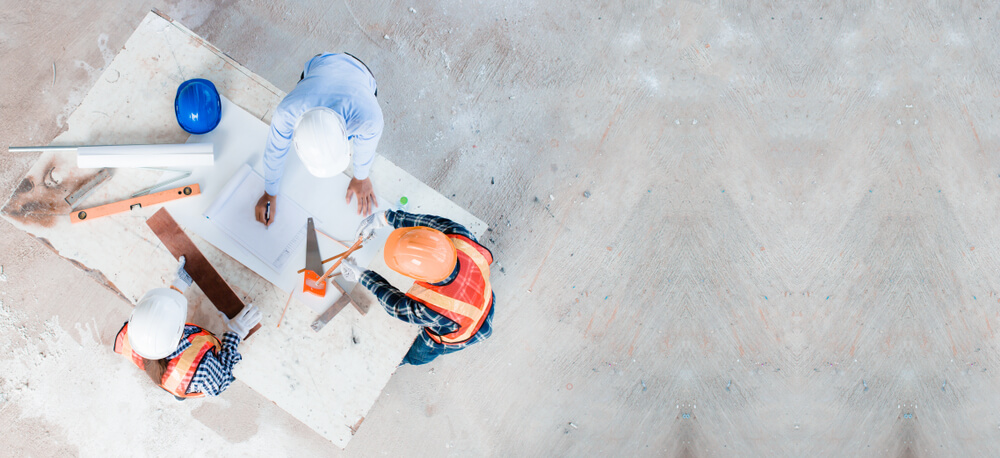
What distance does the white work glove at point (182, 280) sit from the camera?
2.37 metres

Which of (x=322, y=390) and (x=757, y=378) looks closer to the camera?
(x=322, y=390)

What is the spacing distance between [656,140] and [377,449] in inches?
117

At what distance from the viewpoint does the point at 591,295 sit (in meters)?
3.33

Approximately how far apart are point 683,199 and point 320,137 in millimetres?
2537

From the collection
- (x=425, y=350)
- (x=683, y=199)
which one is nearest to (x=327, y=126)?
(x=425, y=350)

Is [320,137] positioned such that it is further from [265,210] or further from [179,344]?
[179,344]

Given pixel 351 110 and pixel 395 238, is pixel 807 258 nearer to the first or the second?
pixel 395 238

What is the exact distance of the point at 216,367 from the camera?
2.31 m

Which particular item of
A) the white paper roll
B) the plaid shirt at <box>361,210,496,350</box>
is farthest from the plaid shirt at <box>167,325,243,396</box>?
the white paper roll

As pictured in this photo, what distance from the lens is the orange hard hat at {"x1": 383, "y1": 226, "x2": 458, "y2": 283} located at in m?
2.02

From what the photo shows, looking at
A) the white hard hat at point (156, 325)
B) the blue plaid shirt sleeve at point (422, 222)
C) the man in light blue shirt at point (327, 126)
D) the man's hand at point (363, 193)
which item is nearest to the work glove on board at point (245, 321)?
the white hard hat at point (156, 325)

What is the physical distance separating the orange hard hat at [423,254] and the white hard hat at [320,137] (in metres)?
0.46

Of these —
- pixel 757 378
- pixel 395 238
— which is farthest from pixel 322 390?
pixel 757 378

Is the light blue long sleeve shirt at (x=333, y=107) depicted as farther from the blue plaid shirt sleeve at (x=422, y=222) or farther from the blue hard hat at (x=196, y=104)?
the blue hard hat at (x=196, y=104)
